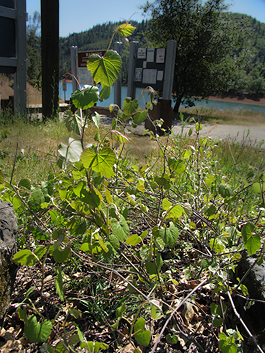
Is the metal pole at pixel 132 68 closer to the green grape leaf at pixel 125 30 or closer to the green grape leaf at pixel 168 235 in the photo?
the green grape leaf at pixel 125 30

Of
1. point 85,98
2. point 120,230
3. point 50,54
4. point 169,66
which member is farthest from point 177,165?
point 169,66

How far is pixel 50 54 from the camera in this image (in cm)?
580

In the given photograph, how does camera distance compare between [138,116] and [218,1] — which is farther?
[218,1]

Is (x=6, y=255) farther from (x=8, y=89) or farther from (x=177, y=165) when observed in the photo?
(x=8, y=89)

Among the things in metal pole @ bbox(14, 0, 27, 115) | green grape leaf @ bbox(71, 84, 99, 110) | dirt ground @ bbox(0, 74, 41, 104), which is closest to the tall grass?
metal pole @ bbox(14, 0, 27, 115)

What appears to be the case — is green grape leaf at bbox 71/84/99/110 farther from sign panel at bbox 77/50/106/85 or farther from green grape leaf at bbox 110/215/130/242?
sign panel at bbox 77/50/106/85

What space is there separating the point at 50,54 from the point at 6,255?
5791 mm

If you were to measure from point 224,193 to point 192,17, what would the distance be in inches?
671

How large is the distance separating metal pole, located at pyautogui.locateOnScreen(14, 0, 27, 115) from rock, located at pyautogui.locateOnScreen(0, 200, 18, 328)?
5517 mm

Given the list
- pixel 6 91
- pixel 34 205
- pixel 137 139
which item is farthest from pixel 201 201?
pixel 6 91

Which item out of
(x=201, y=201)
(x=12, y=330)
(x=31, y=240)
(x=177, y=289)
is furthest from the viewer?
(x=201, y=201)

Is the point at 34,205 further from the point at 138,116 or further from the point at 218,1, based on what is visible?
the point at 218,1

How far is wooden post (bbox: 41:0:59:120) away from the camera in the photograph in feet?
17.9

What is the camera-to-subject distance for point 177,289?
5.23 ft
